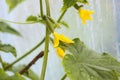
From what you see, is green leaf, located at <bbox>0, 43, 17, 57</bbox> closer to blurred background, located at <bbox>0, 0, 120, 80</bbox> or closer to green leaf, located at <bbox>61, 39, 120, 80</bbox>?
green leaf, located at <bbox>61, 39, 120, 80</bbox>

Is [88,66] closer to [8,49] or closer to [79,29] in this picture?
[8,49]

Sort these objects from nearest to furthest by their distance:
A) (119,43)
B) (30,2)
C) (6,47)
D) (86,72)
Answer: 1. (86,72)
2. (6,47)
3. (119,43)
4. (30,2)

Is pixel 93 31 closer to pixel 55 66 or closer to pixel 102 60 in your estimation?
pixel 55 66

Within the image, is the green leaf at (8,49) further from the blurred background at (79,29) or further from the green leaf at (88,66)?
the blurred background at (79,29)

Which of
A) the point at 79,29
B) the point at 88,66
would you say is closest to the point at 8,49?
→ the point at 88,66

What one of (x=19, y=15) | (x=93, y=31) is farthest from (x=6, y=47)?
(x=19, y=15)

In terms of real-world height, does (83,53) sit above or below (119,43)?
above

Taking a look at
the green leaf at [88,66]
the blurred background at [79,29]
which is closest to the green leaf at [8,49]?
the green leaf at [88,66]
